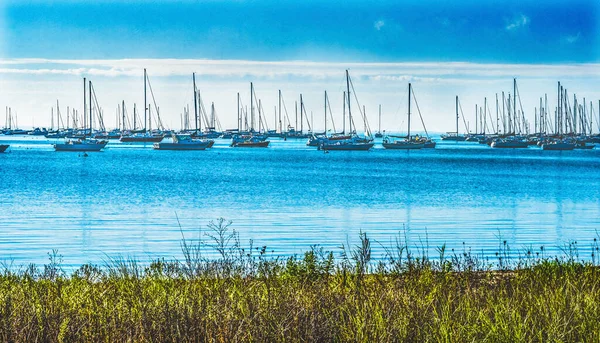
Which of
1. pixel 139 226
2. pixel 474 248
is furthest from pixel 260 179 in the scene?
pixel 474 248

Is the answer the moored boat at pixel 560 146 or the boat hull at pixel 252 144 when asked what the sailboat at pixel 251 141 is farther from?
the moored boat at pixel 560 146

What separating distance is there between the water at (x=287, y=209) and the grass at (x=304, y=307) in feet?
19.1

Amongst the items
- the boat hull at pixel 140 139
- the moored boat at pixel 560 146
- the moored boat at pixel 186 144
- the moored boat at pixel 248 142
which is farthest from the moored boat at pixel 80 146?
the moored boat at pixel 560 146

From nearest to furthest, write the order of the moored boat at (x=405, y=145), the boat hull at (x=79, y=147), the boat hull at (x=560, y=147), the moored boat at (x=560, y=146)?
the boat hull at (x=79, y=147)
the boat hull at (x=560, y=147)
the moored boat at (x=560, y=146)
the moored boat at (x=405, y=145)

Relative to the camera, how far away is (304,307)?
987cm

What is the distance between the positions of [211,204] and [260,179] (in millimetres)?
24062

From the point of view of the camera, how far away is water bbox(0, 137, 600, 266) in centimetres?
2555

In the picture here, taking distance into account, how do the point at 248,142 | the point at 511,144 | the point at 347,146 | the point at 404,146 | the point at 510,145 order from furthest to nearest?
the point at 248,142
the point at 510,145
the point at 511,144
the point at 404,146
the point at 347,146

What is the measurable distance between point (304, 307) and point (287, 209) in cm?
3017

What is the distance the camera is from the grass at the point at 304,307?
902cm

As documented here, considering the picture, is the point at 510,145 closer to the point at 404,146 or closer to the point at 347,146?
the point at 404,146

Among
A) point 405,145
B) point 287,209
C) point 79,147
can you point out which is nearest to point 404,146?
point 405,145

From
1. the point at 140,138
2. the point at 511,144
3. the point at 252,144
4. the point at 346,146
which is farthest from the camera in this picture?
the point at 140,138

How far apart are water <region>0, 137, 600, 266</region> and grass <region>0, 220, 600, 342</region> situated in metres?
5.81
